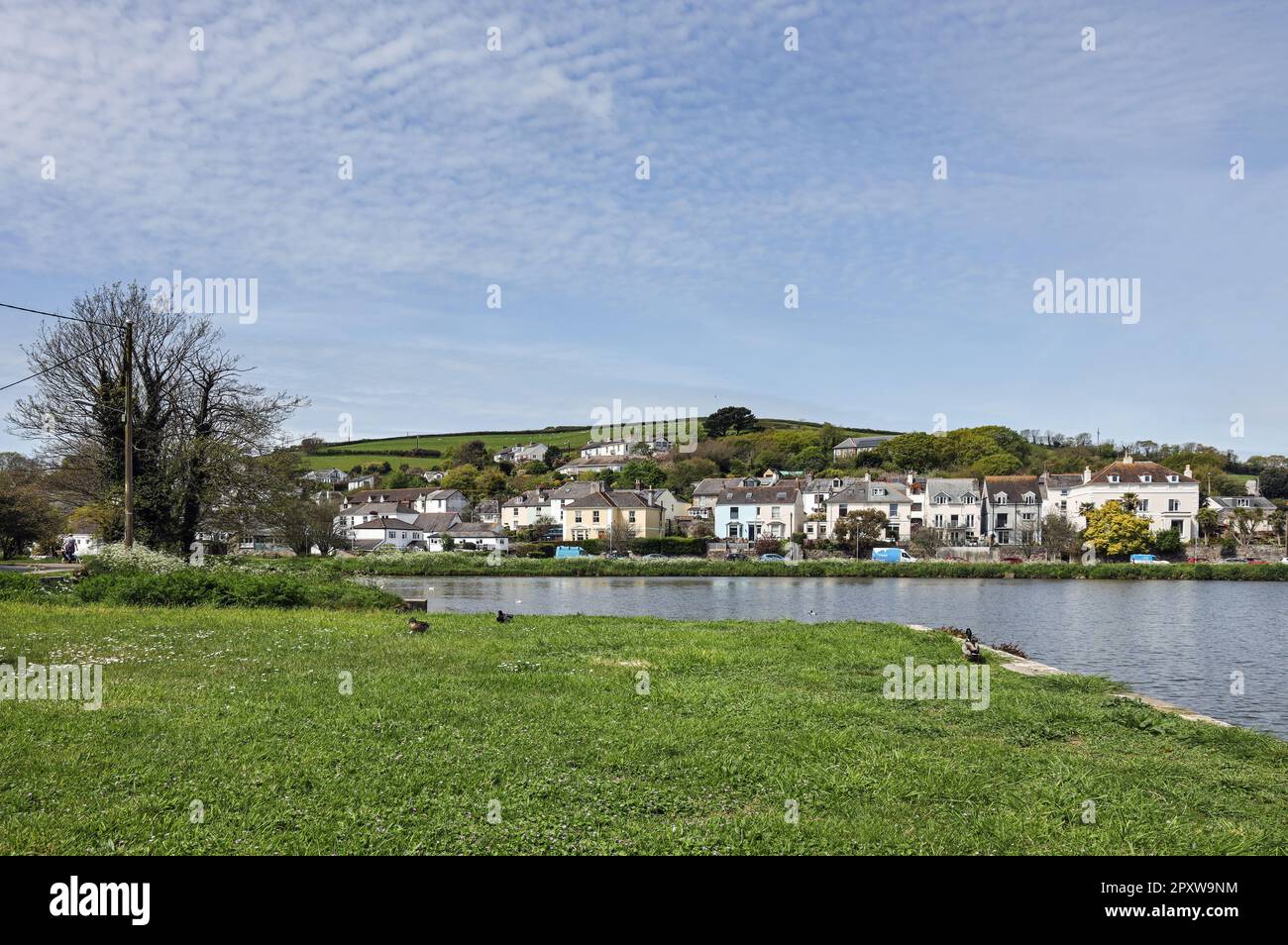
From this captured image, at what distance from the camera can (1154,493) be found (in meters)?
90.6

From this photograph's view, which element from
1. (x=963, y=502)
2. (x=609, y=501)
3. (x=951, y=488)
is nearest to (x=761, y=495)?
(x=609, y=501)

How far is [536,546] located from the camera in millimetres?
97688

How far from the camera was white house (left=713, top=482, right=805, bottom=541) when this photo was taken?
106500 millimetres

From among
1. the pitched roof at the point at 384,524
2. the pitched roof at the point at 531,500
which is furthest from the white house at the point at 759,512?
the pitched roof at the point at 384,524

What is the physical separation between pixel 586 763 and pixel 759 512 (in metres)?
99.7

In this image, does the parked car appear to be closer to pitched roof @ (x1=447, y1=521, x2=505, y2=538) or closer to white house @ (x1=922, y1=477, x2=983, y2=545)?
white house @ (x1=922, y1=477, x2=983, y2=545)

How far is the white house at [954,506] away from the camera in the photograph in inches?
4001

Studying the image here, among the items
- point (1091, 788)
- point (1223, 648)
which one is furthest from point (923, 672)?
point (1223, 648)

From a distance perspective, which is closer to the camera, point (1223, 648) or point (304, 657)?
point (304, 657)

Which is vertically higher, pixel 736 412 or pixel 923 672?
pixel 736 412

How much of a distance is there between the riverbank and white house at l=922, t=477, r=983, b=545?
27729mm

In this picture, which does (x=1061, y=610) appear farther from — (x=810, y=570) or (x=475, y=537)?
(x=475, y=537)
